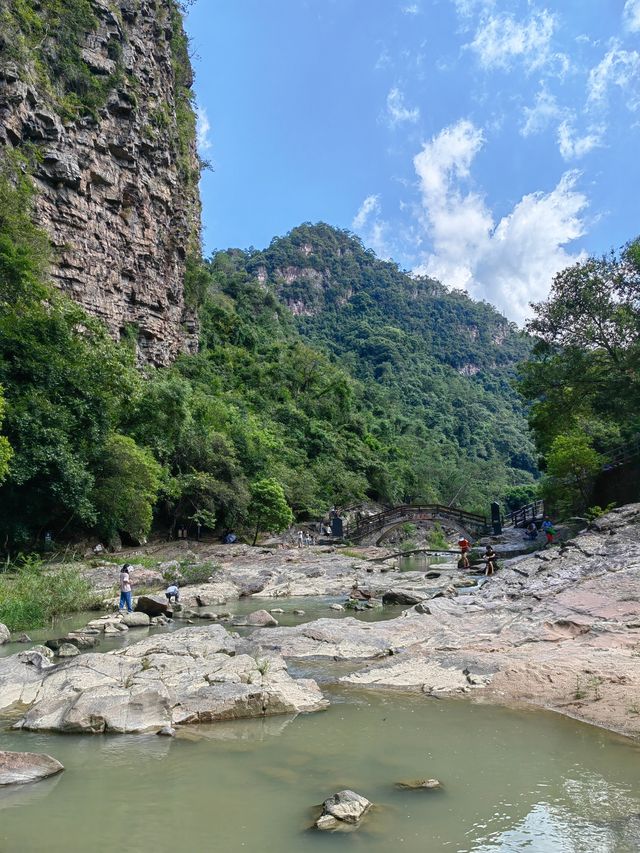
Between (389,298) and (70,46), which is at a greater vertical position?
(389,298)

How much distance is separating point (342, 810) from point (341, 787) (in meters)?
0.81

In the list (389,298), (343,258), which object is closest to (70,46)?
(389,298)

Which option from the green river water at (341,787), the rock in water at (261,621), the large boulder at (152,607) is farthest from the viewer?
the large boulder at (152,607)

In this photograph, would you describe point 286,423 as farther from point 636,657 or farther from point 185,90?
point 636,657

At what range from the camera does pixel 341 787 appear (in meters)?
5.74

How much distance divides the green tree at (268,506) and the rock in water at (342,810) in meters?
30.3

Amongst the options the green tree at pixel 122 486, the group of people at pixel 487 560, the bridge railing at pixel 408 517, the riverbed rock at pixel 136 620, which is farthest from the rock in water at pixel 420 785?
the bridge railing at pixel 408 517

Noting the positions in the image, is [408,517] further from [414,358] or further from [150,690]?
[414,358]

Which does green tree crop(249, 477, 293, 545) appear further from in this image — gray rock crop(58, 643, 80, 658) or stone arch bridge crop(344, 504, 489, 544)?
gray rock crop(58, 643, 80, 658)

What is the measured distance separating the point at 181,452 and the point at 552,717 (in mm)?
28880

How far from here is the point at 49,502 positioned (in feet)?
78.4

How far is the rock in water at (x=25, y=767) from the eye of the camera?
18.7ft

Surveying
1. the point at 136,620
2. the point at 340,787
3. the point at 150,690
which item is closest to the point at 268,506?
the point at 136,620

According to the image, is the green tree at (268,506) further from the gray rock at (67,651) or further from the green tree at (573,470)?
the gray rock at (67,651)
